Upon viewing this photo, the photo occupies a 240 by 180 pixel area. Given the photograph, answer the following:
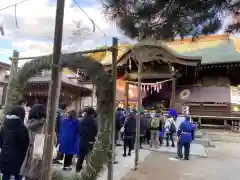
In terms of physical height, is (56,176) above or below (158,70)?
below

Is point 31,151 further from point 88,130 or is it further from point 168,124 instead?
point 168,124

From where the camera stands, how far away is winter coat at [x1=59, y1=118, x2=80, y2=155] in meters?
6.81

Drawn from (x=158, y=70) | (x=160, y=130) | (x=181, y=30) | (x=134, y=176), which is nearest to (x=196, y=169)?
(x=134, y=176)

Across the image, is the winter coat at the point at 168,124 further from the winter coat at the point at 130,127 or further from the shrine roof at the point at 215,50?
the shrine roof at the point at 215,50

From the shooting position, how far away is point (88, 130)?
247 inches

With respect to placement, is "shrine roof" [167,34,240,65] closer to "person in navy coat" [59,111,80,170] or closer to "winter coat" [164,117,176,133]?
"winter coat" [164,117,176,133]

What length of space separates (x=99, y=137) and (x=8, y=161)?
1.53 meters

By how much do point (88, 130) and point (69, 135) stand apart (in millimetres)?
841

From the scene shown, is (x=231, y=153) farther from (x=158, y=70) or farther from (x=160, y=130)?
(x=158, y=70)

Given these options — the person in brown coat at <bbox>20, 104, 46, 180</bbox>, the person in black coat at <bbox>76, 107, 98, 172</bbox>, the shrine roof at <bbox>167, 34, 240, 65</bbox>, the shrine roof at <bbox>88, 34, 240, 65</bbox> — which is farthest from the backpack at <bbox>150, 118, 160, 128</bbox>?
the shrine roof at <bbox>167, 34, 240, 65</bbox>

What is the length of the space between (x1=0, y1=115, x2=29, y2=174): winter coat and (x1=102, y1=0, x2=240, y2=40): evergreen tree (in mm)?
2376

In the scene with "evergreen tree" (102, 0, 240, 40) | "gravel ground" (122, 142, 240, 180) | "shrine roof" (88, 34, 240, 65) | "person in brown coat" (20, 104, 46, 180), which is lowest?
"gravel ground" (122, 142, 240, 180)

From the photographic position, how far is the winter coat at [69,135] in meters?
6.81

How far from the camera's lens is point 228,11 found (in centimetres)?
436
